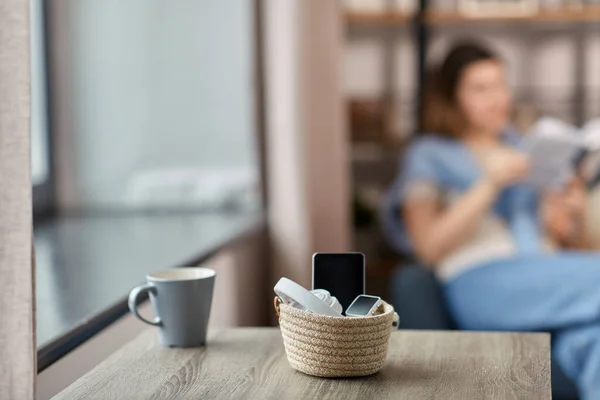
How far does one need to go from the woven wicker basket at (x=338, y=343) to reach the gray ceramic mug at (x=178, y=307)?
6.8 inches

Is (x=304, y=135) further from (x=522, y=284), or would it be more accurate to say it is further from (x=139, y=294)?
(x=139, y=294)

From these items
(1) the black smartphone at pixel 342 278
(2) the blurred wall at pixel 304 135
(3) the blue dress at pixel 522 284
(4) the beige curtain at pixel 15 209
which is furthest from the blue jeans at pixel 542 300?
(4) the beige curtain at pixel 15 209

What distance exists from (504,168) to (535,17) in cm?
63

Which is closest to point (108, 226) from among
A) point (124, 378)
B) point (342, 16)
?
point (342, 16)

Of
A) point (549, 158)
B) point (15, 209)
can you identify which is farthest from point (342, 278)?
point (549, 158)

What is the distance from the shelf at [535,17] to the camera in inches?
120

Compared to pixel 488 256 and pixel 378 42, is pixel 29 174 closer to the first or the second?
pixel 488 256

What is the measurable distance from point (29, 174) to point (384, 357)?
1.48 ft

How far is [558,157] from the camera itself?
2.80 m

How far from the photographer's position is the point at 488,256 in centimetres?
264

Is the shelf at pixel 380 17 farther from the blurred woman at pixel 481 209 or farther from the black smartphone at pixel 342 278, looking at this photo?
the black smartphone at pixel 342 278

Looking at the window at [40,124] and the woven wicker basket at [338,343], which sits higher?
the window at [40,124]

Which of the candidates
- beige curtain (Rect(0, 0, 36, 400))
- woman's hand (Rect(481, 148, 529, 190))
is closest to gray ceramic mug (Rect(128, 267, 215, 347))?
beige curtain (Rect(0, 0, 36, 400))

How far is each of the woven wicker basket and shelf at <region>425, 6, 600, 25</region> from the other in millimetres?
2112
